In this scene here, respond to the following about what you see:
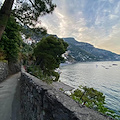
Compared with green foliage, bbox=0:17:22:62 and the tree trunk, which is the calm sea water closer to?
the tree trunk

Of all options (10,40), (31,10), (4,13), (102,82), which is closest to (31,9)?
(31,10)

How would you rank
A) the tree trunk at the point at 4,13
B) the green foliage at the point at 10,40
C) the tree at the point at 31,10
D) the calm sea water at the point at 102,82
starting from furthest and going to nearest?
the calm sea water at the point at 102,82 → the green foliage at the point at 10,40 → the tree at the point at 31,10 → the tree trunk at the point at 4,13

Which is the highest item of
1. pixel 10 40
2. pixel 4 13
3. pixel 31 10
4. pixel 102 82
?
pixel 31 10

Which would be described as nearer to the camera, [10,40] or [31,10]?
[31,10]

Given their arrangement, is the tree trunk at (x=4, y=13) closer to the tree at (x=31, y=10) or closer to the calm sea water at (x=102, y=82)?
the tree at (x=31, y=10)

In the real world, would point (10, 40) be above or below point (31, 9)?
below

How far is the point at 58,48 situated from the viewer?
408 inches

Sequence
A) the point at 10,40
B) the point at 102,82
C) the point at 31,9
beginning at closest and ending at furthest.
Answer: the point at 31,9
the point at 10,40
the point at 102,82

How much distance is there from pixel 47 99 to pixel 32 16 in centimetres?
386

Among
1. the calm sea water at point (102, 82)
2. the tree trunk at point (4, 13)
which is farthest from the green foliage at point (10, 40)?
the calm sea water at point (102, 82)

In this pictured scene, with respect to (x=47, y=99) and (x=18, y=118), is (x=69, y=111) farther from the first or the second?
(x=18, y=118)

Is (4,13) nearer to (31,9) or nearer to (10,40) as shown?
(31,9)

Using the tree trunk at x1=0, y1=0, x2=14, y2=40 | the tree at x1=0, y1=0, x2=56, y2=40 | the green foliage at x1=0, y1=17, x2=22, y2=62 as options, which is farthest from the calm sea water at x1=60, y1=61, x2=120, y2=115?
the green foliage at x1=0, y1=17, x2=22, y2=62

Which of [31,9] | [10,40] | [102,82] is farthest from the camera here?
[102,82]
